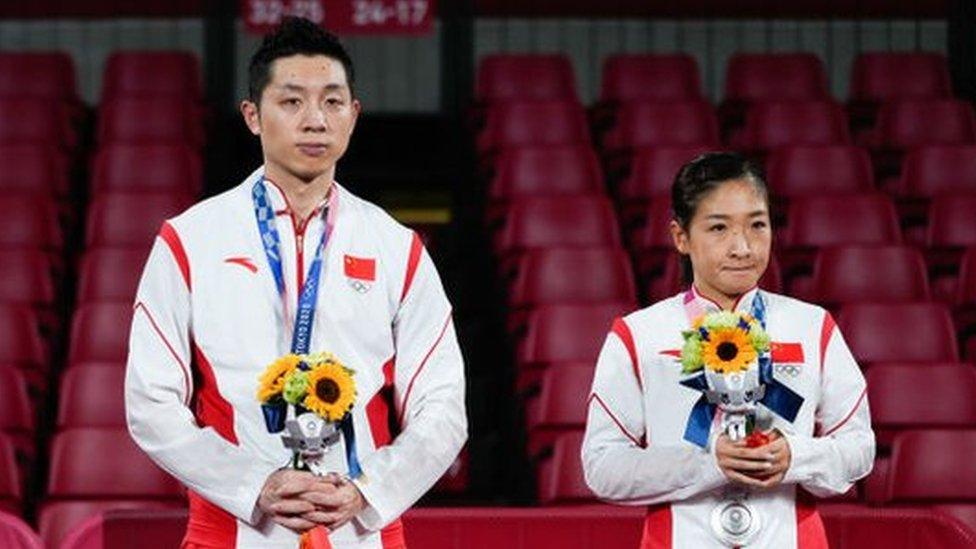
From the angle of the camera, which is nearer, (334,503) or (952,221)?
(334,503)

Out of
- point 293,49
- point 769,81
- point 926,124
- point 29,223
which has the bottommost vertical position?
point 293,49

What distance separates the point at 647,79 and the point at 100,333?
Result: 136 inches

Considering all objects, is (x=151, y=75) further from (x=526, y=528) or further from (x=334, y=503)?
(x=334, y=503)

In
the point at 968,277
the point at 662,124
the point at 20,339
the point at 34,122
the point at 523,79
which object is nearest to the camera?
the point at 20,339

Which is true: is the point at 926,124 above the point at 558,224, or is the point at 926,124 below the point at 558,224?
above

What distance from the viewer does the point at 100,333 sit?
699 cm

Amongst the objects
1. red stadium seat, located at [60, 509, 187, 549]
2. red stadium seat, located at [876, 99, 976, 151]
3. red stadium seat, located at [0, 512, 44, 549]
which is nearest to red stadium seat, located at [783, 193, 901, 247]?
red stadium seat, located at [876, 99, 976, 151]

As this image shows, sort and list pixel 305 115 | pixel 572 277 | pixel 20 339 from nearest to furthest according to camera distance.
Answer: pixel 305 115 < pixel 20 339 < pixel 572 277

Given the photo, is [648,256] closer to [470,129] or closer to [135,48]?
[470,129]

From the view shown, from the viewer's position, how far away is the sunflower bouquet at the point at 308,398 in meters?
3.24

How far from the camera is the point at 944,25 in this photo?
1087cm

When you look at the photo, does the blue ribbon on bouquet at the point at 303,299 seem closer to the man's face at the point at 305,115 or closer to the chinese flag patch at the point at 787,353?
the man's face at the point at 305,115

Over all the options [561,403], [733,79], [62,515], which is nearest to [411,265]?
[62,515]

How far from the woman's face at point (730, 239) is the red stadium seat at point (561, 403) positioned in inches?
103
